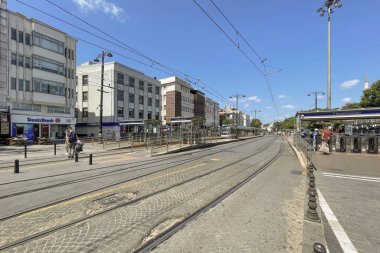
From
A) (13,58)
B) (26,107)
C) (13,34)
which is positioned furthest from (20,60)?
(26,107)

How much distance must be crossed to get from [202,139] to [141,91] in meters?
32.0

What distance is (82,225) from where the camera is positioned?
4484 mm

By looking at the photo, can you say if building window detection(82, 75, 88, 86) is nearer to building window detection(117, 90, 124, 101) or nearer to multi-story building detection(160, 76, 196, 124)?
building window detection(117, 90, 124, 101)

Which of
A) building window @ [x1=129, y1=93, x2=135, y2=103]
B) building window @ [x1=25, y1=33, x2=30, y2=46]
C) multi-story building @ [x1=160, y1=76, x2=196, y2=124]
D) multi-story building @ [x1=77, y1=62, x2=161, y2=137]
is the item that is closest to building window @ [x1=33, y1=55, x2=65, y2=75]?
building window @ [x1=25, y1=33, x2=30, y2=46]

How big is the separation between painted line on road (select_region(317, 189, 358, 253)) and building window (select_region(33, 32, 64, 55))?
39.0 meters

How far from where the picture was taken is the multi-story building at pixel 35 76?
29.8 meters

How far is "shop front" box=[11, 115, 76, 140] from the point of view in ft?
100

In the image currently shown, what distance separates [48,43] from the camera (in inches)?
1346

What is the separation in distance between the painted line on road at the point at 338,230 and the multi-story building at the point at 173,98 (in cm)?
6624

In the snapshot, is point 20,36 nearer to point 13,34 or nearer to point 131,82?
point 13,34

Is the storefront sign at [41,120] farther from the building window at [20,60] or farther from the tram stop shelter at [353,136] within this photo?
the tram stop shelter at [353,136]

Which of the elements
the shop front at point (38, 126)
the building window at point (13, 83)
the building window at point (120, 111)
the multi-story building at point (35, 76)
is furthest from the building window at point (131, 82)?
the building window at point (13, 83)

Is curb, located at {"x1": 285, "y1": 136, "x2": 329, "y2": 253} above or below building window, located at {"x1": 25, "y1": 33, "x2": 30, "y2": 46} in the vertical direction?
below

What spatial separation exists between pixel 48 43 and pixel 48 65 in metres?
3.23
